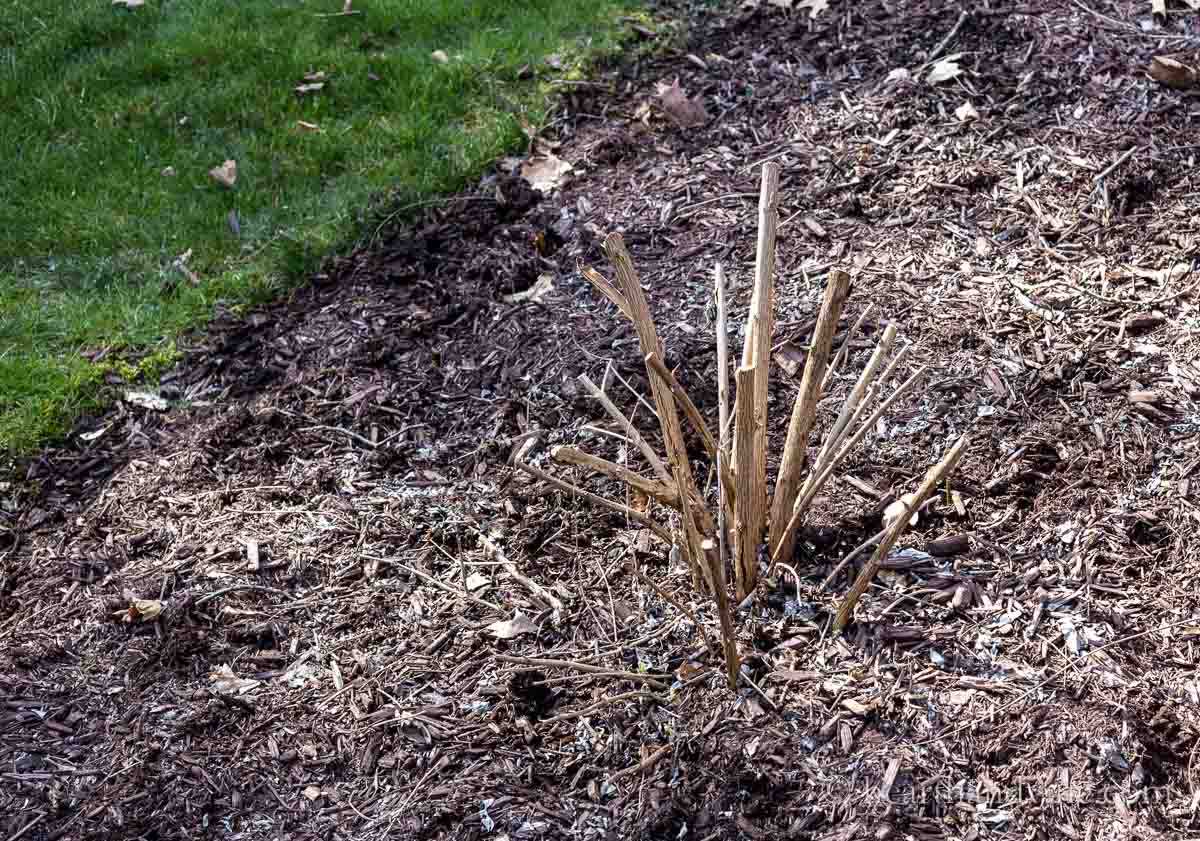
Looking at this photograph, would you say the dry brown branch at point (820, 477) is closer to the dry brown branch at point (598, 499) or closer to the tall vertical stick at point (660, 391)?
the tall vertical stick at point (660, 391)

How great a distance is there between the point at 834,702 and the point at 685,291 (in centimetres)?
176

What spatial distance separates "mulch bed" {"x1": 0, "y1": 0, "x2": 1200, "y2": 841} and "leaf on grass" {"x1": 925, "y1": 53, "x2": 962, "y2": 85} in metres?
0.05

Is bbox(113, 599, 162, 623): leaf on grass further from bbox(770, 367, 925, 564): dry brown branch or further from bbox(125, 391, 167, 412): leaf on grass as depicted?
bbox(770, 367, 925, 564): dry brown branch

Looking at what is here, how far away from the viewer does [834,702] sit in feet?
8.47

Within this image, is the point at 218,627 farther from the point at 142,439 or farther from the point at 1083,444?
the point at 1083,444

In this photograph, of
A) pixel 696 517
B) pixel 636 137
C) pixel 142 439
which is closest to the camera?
pixel 696 517

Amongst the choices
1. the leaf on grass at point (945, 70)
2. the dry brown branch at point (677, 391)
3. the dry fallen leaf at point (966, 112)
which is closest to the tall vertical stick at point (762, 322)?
the dry brown branch at point (677, 391)

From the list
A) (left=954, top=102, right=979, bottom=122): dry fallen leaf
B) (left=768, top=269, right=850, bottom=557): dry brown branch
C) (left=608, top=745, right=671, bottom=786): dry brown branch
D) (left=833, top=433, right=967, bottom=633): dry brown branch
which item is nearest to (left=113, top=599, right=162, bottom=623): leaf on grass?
(left=608, top=745, right=671, bottom=786): dry brown branch

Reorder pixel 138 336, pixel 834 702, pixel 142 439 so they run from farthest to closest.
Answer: pixel 138 336 < pixel 142 439 < pixel 834 702

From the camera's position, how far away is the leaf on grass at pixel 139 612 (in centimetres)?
302

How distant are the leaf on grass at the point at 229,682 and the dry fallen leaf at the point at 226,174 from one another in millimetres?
2655

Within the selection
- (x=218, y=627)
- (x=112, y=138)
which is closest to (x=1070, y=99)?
(x=218, y=627)

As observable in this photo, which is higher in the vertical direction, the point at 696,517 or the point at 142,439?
the point at 696,517

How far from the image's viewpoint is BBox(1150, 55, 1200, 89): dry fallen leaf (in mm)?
4320
